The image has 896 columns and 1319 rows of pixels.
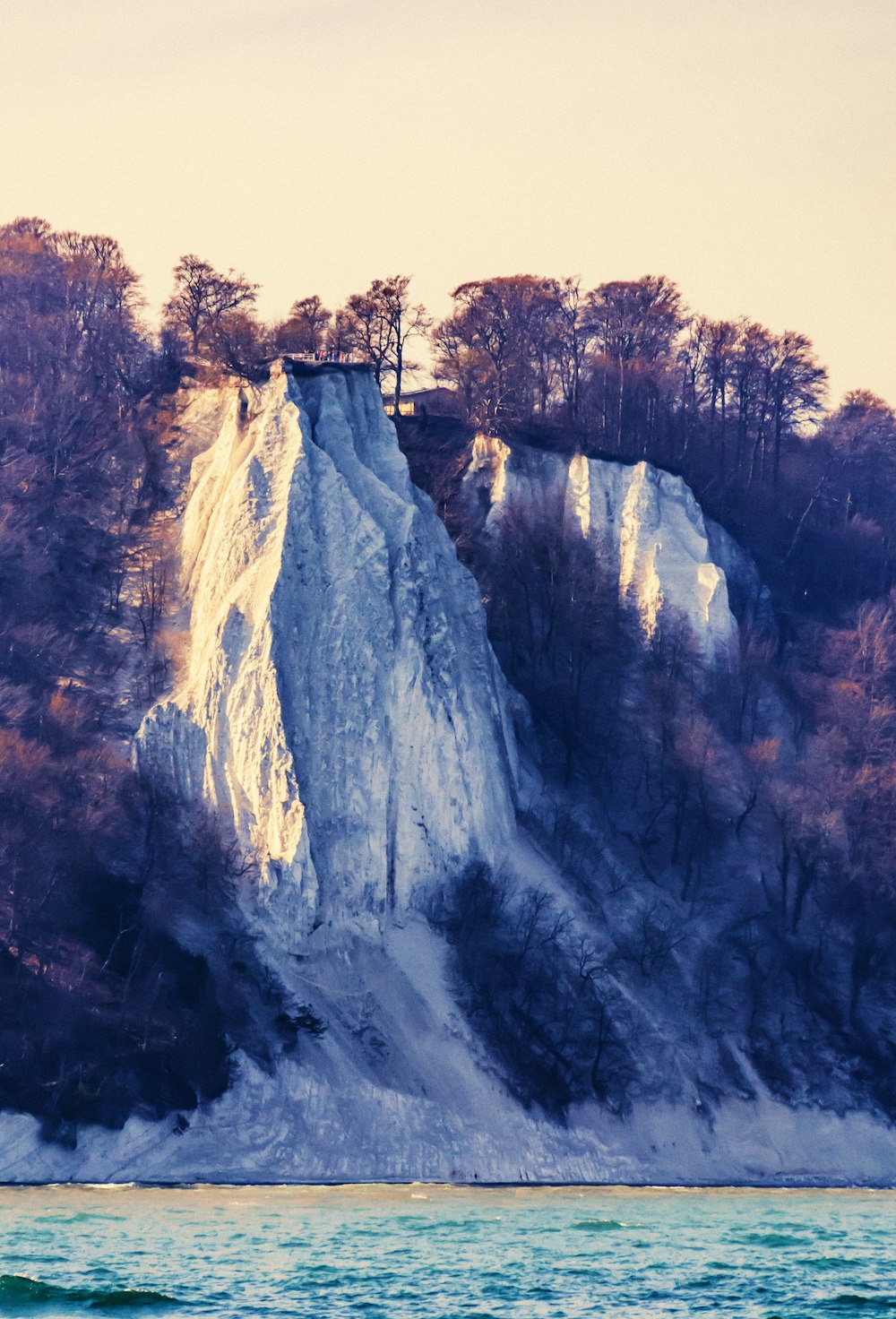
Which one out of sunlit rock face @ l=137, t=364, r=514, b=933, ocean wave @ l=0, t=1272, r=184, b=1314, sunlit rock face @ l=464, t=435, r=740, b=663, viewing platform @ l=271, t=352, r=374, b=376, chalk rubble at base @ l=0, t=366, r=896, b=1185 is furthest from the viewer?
sunlit rock face @ l=464, t=435, r=740, b=663

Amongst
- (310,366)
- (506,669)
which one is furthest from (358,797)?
(310,366)

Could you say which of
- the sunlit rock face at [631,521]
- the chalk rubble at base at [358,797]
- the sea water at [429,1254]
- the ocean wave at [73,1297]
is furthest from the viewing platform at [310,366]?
the ocean wave at [73,1297]

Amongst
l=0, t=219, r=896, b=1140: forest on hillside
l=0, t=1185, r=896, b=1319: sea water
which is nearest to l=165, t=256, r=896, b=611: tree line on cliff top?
l=0, t=219, r=896, b=1140: forest on hillside

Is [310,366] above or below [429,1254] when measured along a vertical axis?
above

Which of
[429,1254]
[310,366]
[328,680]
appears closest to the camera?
[429,1254]

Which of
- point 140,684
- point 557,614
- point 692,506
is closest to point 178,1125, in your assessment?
point 140,684

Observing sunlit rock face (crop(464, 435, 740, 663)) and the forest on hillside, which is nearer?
the forest on hillside

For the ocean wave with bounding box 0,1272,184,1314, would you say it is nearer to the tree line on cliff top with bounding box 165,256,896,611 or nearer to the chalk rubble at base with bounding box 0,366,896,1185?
the chalk rubble at base with bounding box 0,366,896,1185

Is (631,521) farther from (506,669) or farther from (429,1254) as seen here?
(429,1254)
